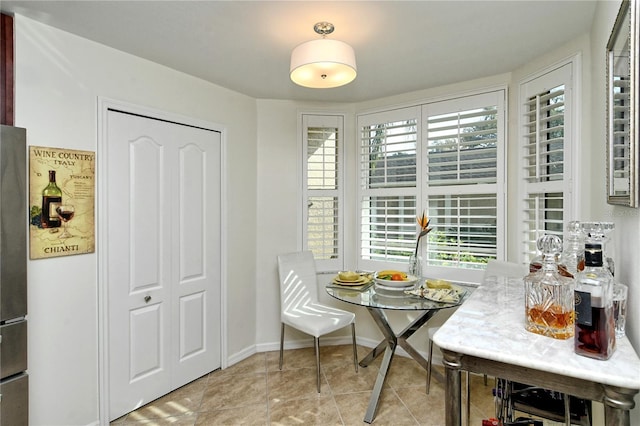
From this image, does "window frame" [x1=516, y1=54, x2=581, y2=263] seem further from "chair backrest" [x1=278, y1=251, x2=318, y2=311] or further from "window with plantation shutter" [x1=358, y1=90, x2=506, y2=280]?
"chair backrest" [x1=278, y1=251, x2=318, y2=311]

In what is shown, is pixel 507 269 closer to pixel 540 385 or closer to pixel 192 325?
pixel 540 385

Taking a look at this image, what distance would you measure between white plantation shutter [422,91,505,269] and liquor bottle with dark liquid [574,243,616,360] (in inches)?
78.8

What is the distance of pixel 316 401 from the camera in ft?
8.38

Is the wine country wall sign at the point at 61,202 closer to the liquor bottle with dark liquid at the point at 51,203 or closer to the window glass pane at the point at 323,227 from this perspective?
the liquor bottle with dark liquid at the point at 51,203

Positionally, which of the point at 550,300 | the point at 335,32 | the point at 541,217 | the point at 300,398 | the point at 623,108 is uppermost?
the point at 335,32

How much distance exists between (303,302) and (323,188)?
1.17m

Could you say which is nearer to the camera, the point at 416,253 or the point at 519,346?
the point at 519,346

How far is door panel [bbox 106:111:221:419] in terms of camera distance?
234 cm

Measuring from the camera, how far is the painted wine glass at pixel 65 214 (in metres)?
2.02

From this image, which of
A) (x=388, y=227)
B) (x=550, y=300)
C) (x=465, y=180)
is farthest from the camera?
(x=388, y=227)

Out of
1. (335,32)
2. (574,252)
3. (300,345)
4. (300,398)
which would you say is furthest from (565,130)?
(300,345)

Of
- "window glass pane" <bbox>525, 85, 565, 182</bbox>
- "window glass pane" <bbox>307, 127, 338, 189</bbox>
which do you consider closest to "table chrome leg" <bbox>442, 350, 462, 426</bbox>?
"window glass pane" <bbox>525, 85, 565, 182</bbox>

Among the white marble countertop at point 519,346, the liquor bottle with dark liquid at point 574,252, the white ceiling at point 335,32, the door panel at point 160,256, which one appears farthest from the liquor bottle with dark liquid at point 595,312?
the door panel at point 160,256

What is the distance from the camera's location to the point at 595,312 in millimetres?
906
